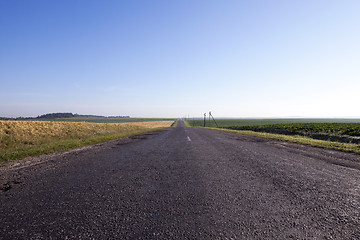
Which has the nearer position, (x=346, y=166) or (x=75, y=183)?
(x=75, y=183)

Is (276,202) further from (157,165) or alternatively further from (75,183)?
(75,183)

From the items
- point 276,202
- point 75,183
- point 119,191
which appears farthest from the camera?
point 75,183

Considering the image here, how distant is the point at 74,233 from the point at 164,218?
1.23 metres

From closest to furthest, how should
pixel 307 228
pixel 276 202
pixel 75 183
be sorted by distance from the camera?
pixel 307 228
pixel 276 202
pixel 75 183

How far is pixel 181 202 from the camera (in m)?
3.20

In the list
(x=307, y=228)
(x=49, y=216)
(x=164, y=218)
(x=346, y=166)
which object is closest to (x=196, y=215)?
(x=164, y=218)

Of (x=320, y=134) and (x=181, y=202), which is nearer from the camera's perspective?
A: (x=181, y=202)

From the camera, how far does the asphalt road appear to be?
2334 mm

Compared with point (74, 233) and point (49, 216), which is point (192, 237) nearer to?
point (74, 233)

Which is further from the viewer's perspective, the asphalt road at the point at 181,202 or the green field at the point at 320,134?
the green field at the point at 320,134

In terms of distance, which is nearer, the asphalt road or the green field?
the asphalt road

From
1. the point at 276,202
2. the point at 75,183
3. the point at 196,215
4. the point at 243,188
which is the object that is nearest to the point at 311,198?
the point at 276,202

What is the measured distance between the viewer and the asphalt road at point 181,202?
2334mm

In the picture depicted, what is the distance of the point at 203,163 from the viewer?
625 cm
